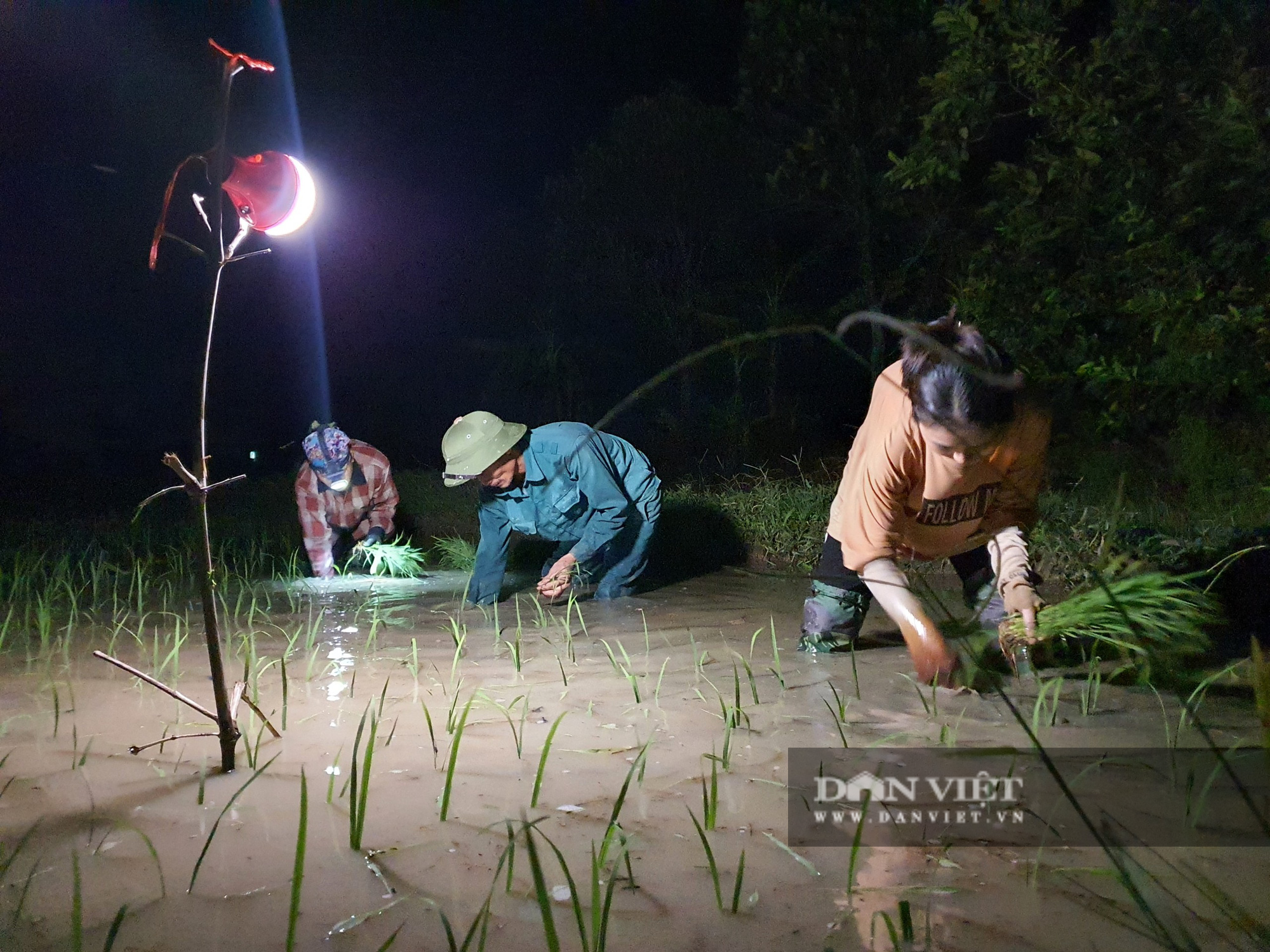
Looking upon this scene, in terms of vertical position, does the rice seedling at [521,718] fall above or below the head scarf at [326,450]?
below

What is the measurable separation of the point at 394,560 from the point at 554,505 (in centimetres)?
148

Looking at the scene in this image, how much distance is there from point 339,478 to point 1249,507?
253 inches

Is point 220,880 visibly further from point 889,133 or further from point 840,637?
point 889,133

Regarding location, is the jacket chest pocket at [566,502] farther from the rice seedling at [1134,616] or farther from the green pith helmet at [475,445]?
the rice seedling at [1134,616]

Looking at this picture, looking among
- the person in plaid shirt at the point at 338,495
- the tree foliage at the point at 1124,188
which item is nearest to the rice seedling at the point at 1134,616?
the tree foliage at the point at 1124,188

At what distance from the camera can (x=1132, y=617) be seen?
2.93 meters

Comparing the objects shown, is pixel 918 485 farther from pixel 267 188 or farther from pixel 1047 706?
pixel 267 188

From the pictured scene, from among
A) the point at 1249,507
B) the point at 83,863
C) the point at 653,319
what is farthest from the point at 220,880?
the point at 653,319

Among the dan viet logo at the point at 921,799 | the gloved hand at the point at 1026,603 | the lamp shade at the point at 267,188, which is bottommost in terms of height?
the dan viet logo at the point at 921,799

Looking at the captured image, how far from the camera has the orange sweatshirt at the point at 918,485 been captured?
9.95 feet

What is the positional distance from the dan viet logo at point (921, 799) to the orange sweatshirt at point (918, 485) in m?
0.96

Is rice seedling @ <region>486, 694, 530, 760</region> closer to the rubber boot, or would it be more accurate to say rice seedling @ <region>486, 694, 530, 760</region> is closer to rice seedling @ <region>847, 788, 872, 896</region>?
rice seedling @ <region>847, 788, 872, 896</region>

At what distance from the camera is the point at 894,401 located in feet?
9.96

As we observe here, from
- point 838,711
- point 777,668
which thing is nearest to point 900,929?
point 838,711
